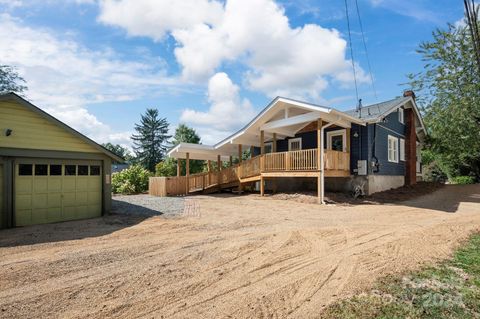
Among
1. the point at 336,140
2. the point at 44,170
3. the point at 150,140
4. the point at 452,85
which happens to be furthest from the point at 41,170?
the point at 150,140

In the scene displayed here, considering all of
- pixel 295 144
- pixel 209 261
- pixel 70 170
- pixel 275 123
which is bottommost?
pixel 209 261

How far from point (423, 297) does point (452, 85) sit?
9.05 metres

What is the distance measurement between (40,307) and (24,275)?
4.79 feet

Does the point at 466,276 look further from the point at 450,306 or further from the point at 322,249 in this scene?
the point at 322,249

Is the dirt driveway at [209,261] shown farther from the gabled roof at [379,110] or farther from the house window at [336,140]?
the house window at [336,140]

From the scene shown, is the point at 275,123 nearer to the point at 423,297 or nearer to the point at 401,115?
the point at 401,115

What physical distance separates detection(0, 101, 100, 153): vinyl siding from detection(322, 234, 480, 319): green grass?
380 inches

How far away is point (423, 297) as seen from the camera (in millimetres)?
3703

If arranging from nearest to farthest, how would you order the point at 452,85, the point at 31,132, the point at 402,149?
the point at 31,132 < the point at 452,85 < the point at 402,149

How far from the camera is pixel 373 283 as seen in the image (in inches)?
165

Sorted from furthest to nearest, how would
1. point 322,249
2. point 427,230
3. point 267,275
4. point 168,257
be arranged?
1. point 427,230
2. point 322,249
3. point 168,257
4. point 267,275

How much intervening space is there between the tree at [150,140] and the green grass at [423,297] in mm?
52839

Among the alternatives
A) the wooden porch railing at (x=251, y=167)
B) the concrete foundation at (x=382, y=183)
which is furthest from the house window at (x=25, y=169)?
the concrete foundation at (x=382, y=183)

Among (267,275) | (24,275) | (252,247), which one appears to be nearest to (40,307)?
(24,275)
